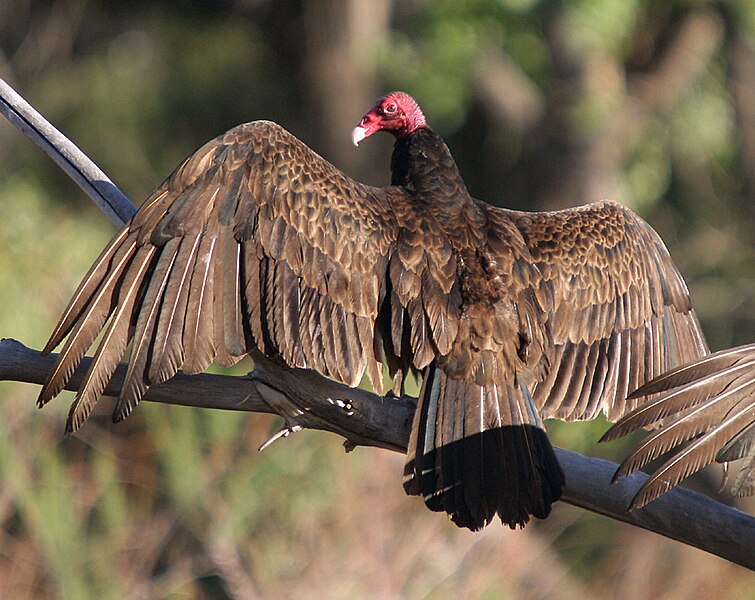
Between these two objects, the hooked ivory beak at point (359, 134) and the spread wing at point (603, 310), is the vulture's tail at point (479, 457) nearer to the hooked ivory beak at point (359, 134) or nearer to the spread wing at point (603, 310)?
the spread wing at point (603, 310)

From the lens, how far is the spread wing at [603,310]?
3.81m

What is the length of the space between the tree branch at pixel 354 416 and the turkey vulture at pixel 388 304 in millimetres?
66

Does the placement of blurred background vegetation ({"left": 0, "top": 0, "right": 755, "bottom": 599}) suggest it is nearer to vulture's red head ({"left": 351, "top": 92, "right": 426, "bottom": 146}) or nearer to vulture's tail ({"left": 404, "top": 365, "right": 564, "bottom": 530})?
vulture's red head ({"left": 351, "top": 92, "right": 426, "bottom": 146})

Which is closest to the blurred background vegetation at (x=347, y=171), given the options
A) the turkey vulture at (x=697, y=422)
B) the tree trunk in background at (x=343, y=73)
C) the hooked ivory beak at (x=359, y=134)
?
the tree trunk in background at (x=343, y=73)

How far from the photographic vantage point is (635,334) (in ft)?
13.2

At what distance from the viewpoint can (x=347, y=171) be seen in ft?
38.8

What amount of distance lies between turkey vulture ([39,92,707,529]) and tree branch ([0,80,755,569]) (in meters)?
0.07

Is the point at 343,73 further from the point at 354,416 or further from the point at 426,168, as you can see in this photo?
the point at 354,416

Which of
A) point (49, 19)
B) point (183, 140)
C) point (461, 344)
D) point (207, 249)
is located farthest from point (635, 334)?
point (49, 19)

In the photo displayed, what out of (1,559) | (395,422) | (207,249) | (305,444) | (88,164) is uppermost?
(88,164)

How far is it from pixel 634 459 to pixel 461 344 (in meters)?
0.96

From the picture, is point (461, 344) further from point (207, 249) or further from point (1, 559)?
point (1, 559)

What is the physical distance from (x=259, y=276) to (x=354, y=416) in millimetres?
465

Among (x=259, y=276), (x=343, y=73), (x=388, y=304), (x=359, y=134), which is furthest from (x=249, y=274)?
(x=343, y=73)
